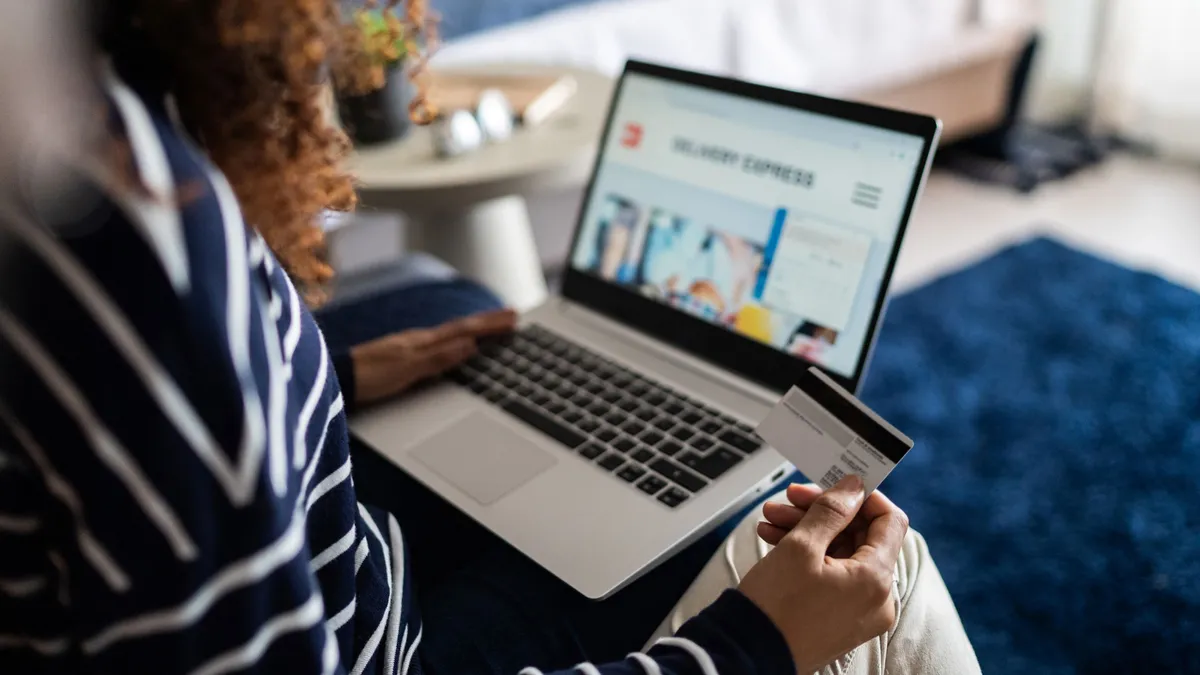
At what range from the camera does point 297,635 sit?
0.46 meters

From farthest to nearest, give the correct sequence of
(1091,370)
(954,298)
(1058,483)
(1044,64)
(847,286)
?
(1044,64), (954,298), (1091,370), (1058,483), (847,286)

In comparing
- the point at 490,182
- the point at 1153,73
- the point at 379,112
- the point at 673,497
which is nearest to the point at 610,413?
the point at 673,497

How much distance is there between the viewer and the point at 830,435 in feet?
2.18

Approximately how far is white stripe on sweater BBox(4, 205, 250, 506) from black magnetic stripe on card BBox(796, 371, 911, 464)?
1.29 feet

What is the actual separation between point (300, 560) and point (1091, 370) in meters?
1.66

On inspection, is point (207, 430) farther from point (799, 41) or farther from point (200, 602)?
point (799, 41)

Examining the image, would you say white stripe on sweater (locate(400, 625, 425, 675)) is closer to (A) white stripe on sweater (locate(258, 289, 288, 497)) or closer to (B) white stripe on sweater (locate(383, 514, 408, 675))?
(B) white stripe on sweater (locate(383, 514, 408, 675))

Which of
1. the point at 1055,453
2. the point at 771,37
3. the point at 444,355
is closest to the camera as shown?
the point at 444,355

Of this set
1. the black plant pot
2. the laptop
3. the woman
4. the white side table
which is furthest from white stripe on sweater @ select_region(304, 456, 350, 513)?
the black plant pot

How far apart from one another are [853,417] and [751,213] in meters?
0.30

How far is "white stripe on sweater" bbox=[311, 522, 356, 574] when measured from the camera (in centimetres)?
54

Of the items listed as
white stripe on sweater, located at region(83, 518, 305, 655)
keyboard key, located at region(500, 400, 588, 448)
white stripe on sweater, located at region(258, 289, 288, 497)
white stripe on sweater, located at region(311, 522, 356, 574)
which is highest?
white stripe on sweater, located at region(258, 289, 288, 497)

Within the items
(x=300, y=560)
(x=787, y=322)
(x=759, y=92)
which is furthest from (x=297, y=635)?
(x=759, y=92)

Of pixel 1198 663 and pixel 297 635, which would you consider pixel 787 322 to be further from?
pixel 1198 663
